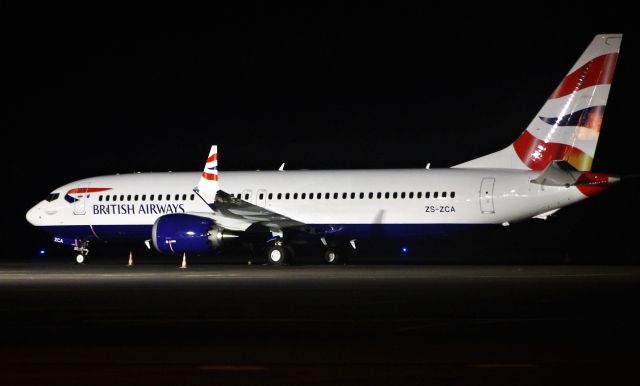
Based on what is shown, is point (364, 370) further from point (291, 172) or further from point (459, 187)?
point (291, 172)

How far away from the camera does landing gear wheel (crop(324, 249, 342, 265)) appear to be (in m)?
44.8

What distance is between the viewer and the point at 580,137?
39875 millimetres

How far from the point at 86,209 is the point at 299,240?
944 cm

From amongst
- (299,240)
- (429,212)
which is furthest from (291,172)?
(429,212)

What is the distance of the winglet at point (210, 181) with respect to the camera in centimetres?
4180

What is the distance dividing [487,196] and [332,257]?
773 centimetres

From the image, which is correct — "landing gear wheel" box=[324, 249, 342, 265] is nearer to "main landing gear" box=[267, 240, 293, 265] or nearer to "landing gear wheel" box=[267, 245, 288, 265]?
"main landing gear" box=[267, 240, 293, 265]

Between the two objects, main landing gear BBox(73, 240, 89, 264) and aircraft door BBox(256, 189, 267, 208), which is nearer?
aircraft door BBox(256, 189, 267, 208)

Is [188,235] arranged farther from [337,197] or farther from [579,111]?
[579,111]

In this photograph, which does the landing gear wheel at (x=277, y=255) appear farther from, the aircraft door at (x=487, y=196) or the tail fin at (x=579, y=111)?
the tail fin at (x=579, y=111)

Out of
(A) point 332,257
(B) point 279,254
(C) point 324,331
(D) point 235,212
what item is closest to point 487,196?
(A) point 332,257

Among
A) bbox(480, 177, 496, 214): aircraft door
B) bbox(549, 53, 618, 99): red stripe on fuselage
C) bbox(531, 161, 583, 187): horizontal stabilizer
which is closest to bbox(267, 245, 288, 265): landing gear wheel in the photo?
bbox(480, 177, 496, 214): aircraft door

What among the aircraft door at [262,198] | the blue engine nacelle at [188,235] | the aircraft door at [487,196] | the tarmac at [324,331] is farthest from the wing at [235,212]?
→ the tarmac at [324,331]

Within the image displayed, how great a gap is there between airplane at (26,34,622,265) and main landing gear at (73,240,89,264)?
0.07 meters
